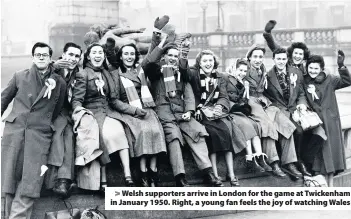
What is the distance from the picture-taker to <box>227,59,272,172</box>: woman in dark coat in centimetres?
621

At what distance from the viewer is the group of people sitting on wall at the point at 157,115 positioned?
499cm

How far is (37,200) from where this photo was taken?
4.99 m

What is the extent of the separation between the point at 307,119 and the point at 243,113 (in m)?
0.84

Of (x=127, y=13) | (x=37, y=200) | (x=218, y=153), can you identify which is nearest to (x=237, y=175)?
(x=218, y=153)

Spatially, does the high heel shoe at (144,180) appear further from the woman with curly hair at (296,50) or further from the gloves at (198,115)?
the woman with curly hair at (296,50)

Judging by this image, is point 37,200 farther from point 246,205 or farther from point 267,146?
point 267,146

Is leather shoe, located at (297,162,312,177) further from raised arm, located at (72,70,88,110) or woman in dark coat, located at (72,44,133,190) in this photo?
raised arm, located at (72,70,88,110)

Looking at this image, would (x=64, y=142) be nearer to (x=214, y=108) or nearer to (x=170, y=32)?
(x=214, y=108)

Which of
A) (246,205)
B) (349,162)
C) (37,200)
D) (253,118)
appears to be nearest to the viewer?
(37,200)

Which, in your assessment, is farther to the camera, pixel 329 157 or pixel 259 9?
pixel 259 9

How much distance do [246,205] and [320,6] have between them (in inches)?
1623

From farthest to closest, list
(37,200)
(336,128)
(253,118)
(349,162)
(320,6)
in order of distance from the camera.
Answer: (320,6)
(349,162)
(336,128)
(253,118)
(37,200)

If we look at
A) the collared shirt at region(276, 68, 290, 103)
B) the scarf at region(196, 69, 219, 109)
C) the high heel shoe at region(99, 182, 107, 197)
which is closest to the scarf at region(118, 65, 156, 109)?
the scarf at region(196, 69, 219, 109)

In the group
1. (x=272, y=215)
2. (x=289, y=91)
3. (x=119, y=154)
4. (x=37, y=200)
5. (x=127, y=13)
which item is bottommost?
(x=272, y=215)
